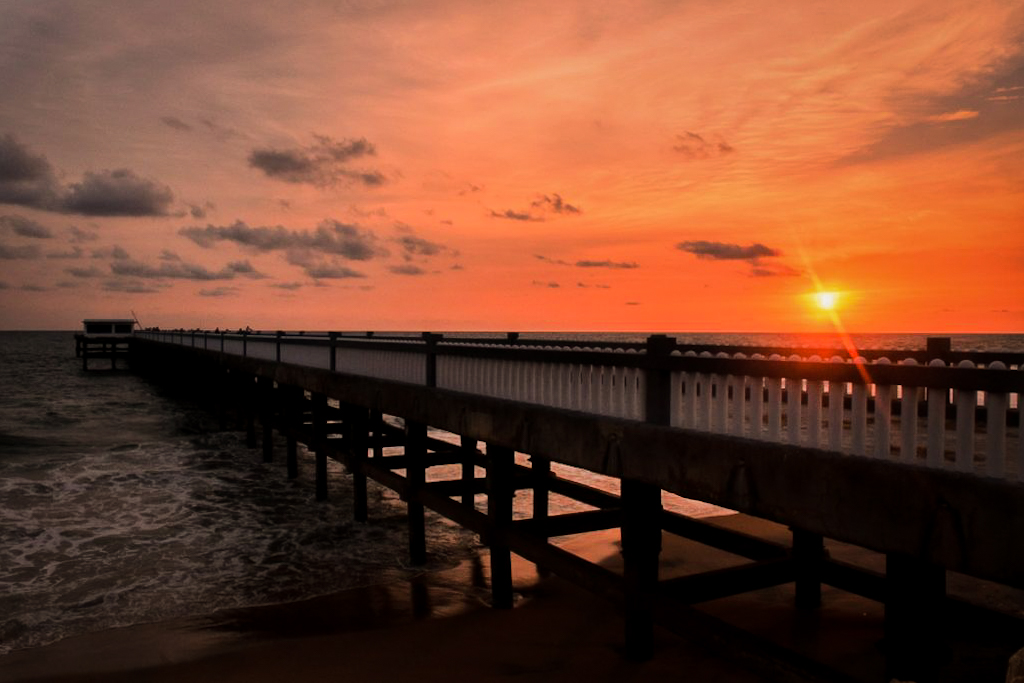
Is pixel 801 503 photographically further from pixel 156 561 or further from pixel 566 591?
pixel 156 561

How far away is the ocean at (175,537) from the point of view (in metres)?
10.8

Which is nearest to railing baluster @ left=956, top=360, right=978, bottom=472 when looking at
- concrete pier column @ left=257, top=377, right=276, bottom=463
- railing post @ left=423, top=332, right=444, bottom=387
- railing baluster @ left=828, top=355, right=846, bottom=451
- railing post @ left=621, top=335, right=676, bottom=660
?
railing baluster @ left=828, top=355, right=846, bottom=451

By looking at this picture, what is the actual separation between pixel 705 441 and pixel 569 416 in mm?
1942

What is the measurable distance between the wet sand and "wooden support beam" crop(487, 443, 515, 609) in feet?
0.85

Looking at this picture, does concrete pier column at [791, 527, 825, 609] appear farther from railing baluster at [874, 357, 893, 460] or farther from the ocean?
the ocean

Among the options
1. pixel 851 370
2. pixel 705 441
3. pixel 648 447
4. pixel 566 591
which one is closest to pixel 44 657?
pixel 566 591

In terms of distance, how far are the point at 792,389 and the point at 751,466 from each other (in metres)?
0.65

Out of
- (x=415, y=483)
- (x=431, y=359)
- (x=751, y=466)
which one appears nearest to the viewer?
(x=751, y=466)

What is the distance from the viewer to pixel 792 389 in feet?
18.3

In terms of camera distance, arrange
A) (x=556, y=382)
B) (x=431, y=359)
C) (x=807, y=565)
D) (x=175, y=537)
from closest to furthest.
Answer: (x=807, y=565) < (x=556, y=382) < (x=431, y=359) < (x=175, y=537)

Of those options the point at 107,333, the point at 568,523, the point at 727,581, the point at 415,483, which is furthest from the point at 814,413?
the point at 107,333

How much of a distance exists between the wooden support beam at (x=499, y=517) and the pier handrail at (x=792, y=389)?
86 cm

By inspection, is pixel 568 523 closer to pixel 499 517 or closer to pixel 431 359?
pixel 499 517

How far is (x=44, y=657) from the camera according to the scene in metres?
8.85
